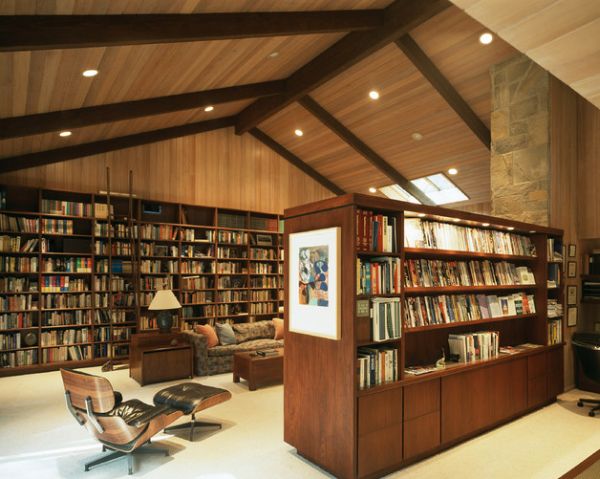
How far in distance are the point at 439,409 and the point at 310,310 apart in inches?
56.2

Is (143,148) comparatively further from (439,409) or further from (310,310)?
(439,409)

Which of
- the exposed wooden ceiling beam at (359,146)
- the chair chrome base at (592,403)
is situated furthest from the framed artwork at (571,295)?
the exposed wooden ceiling beam at (359,146)

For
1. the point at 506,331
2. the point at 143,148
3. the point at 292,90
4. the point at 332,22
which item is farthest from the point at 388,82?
the point at 143,148

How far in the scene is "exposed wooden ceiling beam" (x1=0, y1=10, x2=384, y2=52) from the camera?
3135 millimetres

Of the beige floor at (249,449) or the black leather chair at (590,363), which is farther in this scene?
the black leather chair at (590,363)

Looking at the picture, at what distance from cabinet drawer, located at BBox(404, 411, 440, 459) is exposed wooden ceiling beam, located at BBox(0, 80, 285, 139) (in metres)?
5.07

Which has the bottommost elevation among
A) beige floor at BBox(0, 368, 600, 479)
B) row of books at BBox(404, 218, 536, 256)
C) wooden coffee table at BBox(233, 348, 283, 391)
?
beige floor at BBox(0, 368, 600, 479)

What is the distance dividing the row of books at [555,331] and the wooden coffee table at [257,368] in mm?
3379

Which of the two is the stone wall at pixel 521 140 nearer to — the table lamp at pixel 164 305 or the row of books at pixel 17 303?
→ the table lamp at pixel 164 305

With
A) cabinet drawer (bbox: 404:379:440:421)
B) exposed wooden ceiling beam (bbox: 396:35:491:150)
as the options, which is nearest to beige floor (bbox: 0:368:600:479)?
cabinet drawer (bbox: 404:379:440:421)

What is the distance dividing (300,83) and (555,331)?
5100mm

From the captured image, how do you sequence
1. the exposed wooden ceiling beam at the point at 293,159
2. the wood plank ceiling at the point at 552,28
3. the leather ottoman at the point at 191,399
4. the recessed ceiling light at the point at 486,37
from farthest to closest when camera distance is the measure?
the exposed wooden ceiling beam at the point at 293,159
the recessed ceiling light at the point at 486,37
the leather ottoman at the point at 191,399
the wood plank ceiling at the point at 552,28

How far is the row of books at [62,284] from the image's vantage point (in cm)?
659

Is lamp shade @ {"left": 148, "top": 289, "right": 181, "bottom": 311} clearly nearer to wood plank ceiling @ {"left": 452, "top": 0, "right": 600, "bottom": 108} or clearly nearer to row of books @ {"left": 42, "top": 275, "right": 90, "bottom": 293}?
row of books @ {"left": 42, "top": 275, "right": 90, "bottom": 293}
